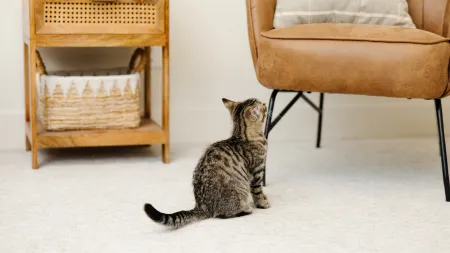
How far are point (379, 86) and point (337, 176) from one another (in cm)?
43

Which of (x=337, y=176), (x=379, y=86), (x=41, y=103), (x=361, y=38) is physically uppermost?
(x=361, y=38)

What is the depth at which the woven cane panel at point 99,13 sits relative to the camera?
2.32 metres

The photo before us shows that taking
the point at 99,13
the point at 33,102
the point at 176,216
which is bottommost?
the point at 176,216

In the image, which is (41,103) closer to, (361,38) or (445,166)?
(361,38)

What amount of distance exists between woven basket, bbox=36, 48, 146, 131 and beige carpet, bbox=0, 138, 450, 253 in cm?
14

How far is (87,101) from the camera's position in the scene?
2.46m

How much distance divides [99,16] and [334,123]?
3.85 feet

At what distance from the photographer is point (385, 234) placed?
1696 millimetres

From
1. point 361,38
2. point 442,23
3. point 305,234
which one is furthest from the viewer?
point 442,23

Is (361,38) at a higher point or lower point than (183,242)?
higher

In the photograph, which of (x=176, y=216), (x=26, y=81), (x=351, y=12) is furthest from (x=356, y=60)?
(x=26, y=81)

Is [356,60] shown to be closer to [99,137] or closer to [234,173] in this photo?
[234,173]

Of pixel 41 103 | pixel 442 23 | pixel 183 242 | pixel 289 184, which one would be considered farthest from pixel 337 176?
pixel 41 103

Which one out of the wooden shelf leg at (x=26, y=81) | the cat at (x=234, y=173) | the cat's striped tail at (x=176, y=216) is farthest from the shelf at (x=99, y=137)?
the cat's striped tail at (x=176, y=216)
